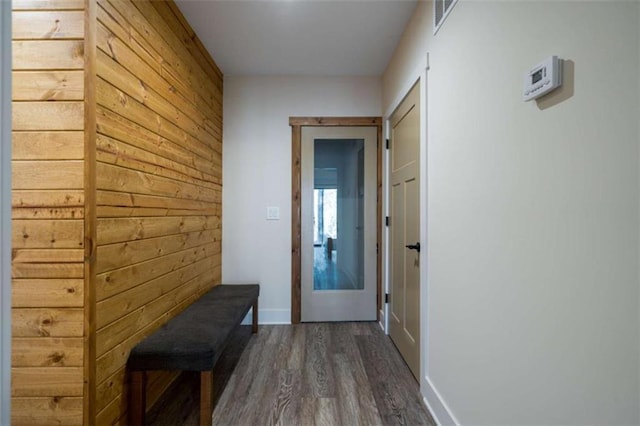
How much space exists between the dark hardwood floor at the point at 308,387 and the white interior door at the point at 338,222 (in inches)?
16.3

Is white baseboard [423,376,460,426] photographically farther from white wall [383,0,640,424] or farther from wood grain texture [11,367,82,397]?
wood grain texture [11,367,82,397]

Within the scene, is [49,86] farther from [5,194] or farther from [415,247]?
[415,247]

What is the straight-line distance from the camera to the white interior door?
10.2ft

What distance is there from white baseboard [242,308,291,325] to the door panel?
105 cm

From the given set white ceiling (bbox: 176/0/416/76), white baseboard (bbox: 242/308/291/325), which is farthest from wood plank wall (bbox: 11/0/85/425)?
white baseboard (bbox: 242/308/291/325)

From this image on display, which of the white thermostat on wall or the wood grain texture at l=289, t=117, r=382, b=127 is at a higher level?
the wood grain texture at l=289, t=117, r=382, b=127

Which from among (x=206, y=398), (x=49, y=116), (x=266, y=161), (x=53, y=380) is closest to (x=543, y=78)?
(x=49, y=116)

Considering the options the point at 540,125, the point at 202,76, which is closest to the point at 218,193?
the point at 202,76

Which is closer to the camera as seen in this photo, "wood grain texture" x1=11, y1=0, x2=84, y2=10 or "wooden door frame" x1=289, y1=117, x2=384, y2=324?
"wood grain texture" x1=11, y1=0, x2=84, y2=10

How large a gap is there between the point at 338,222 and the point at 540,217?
7.61 feet

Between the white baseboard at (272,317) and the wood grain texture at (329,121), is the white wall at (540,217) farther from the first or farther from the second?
the white baseboard at (272,317)

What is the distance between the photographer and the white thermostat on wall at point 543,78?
2.73 feet

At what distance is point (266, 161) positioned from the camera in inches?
123

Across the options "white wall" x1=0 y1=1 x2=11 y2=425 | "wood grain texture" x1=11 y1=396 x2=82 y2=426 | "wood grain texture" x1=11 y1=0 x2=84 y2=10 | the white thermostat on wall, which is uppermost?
"wood grain texture" x1=11 y1=0 x2=84 y2=10
